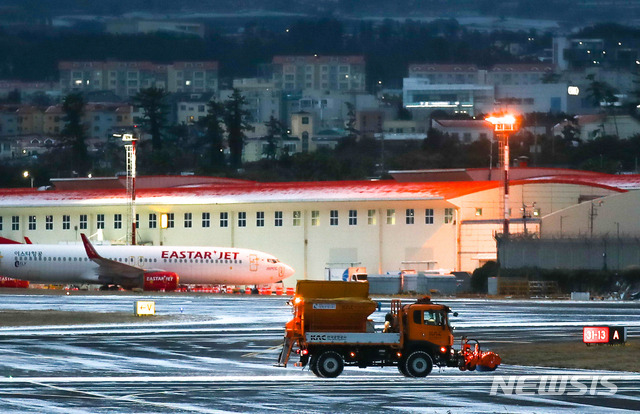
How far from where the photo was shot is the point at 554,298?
292ft

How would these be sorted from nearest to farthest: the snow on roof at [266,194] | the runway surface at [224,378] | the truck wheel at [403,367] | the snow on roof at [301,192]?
the runway surface at [224,378], the truck wheel at [403,367], the snow on roof at [266,194], the snow on roof at [301,192]

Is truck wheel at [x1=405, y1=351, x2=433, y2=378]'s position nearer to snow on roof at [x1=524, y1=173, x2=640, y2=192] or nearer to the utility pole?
the utility pole

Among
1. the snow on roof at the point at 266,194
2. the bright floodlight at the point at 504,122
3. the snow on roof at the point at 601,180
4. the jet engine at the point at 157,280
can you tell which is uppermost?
the bright floodlight at the point at 504,122

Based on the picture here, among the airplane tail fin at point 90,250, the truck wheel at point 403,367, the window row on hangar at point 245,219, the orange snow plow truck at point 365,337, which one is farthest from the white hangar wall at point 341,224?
the truck wheel at point 403,367

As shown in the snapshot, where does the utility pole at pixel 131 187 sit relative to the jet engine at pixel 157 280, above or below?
above

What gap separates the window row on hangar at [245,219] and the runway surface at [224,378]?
146 feet

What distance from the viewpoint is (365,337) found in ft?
120

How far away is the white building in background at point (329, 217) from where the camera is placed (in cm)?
10394

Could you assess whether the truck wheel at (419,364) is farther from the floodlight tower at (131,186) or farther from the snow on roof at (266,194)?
the floodlight tower at (131,186)

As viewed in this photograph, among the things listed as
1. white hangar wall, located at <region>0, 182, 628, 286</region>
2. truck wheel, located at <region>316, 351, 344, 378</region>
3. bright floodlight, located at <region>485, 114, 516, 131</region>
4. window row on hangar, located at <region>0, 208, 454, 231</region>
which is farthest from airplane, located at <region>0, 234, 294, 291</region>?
truck wheel, located at <region>316, 351, 344, 378</region>

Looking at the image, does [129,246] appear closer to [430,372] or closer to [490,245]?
[490,245]

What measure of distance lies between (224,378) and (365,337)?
4.41 metres

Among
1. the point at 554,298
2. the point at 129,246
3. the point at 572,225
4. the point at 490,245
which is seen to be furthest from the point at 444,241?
the point at 129,246

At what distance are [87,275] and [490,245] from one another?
32713 mm
